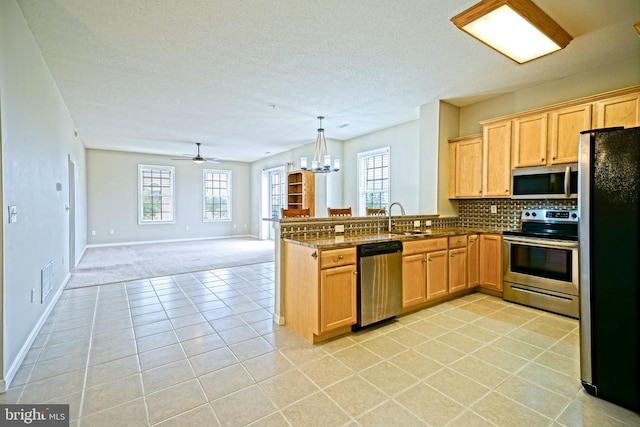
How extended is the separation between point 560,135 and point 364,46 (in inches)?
97.1

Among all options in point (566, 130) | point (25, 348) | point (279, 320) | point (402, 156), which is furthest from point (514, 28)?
point (25, 348)

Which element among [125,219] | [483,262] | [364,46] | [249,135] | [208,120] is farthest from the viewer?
[125,219]

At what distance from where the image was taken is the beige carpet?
4.99 m

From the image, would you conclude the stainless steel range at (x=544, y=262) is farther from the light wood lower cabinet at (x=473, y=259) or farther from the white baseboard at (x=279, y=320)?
the white baseboard at (x=279, y=320)

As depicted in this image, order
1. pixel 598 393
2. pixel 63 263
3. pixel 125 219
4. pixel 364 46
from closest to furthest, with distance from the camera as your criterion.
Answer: pixel 598 393 → pixel 364 46 → pixel 63 263 → pixel 125 219

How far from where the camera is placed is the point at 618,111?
2.95 m

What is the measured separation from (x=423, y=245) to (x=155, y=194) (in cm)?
856

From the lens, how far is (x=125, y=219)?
8.62 metres

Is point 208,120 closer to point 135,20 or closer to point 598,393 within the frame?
point 135,20

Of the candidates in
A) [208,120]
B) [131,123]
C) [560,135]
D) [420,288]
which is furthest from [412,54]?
[131,123]

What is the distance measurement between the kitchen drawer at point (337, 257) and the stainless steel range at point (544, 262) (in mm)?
2185

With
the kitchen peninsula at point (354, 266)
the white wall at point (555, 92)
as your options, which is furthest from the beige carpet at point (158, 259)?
the white wall at point (555, 92)

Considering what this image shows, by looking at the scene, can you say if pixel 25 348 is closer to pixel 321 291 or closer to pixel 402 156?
pixel 321 291

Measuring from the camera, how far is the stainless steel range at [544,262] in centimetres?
313
